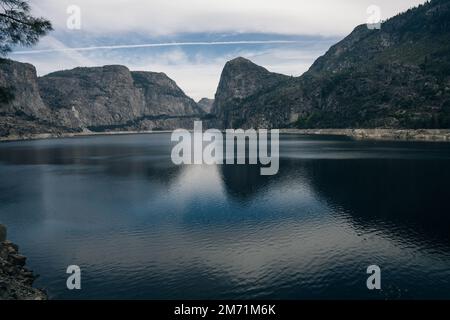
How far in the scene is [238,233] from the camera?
195 ft

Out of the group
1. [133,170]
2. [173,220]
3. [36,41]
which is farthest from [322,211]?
[133,170]

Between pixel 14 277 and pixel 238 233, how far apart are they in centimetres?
3105

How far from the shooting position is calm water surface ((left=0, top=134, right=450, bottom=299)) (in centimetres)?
4147

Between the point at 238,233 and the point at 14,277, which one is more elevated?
the point at 14,277

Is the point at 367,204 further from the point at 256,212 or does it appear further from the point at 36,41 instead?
the point at 36,41

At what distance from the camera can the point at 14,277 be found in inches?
1544

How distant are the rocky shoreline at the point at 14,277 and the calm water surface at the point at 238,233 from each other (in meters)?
1.66

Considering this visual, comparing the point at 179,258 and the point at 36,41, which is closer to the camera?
the point at 36,41

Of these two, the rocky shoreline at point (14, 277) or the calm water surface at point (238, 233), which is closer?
the rocky shoreline at point (14, 277)

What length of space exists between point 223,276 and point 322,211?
3485 cm

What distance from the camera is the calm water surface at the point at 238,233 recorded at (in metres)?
41.5

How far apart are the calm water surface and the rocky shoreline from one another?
1664 mm

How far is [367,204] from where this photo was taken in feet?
255

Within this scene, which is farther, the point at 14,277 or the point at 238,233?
the point at 238,233
